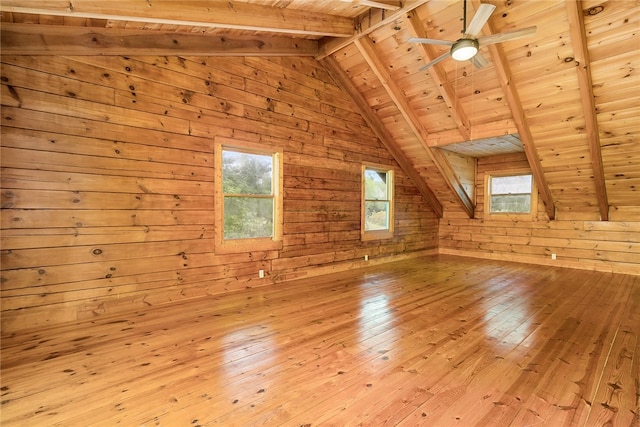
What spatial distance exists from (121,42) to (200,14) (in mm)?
903

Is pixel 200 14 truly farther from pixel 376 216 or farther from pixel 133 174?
pixel 376 216

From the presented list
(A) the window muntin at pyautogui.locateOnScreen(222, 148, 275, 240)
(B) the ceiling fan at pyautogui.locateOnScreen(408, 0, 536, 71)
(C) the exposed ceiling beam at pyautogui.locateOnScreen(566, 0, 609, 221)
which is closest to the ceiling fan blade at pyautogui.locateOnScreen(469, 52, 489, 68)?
(B) the ceiling fan at pyautogui.locateOnScreen(408, 0, 536, 71)

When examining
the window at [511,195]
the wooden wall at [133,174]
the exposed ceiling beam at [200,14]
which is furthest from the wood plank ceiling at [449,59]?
the window at [511,195]

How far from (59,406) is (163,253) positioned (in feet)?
6.19

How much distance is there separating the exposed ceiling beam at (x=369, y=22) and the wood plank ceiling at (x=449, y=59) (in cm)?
2

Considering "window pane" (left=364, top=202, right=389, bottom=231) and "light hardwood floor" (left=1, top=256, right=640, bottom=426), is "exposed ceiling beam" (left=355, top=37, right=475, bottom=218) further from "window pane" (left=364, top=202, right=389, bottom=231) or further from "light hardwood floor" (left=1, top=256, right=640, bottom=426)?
"light hardwood floor" (left=1, top=256, right=640, bottom=426)

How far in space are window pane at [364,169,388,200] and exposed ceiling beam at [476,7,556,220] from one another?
2.51 m

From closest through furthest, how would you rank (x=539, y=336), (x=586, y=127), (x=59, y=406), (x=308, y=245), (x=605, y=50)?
(x=59, y=406), (x=539, y=336), (x=605, y=50), (x=586, y=127), (x=308, y=245)

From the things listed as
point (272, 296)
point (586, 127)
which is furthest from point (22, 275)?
point (586, 127)

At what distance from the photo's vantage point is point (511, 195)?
6.71 meters

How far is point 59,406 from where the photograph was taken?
168cm

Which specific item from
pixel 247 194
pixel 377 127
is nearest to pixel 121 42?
pixel 247 194

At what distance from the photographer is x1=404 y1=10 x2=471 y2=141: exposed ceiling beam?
3.72 meters

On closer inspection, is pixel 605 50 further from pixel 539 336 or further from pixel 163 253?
pixel 163 253
